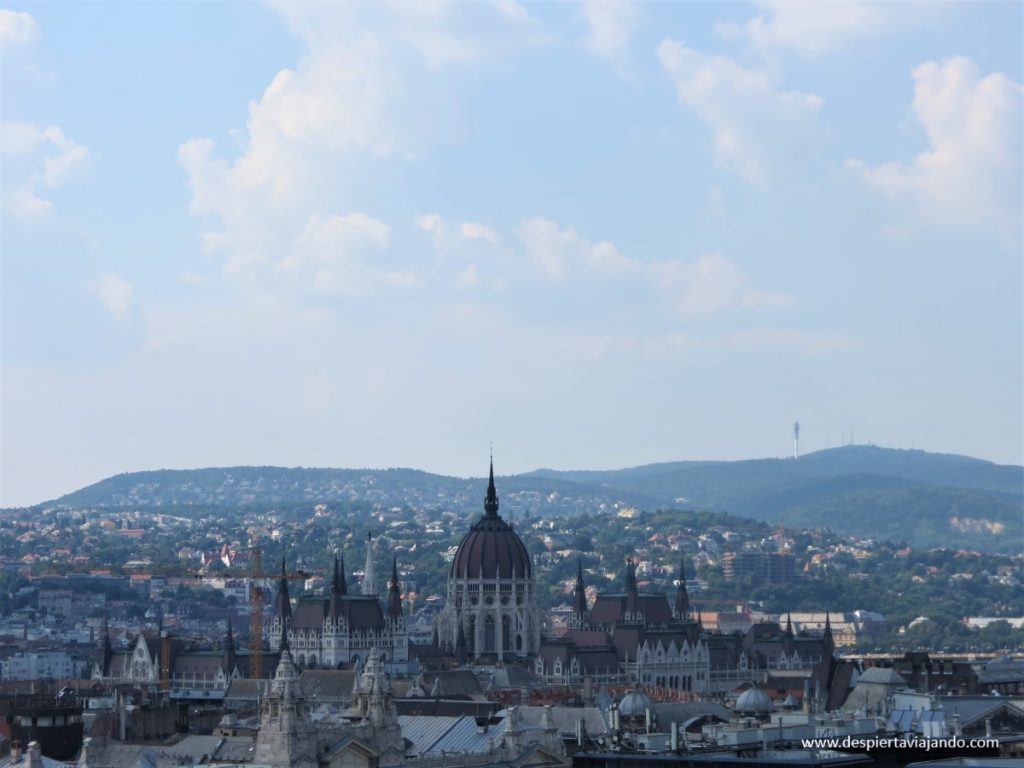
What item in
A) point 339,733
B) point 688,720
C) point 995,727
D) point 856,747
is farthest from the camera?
point 688,720

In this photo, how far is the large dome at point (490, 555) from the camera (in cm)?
17950

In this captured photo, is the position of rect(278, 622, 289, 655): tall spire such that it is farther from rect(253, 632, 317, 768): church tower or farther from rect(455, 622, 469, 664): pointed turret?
rect(253, 632, 317, 768): church tower

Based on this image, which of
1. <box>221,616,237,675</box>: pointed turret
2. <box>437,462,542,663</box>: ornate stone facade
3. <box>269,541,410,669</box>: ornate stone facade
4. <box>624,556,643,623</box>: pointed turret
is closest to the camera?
<box>221,616,237,675</box>: pointed turret

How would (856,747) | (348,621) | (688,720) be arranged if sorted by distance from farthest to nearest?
(348,621) → (688,720) → (856,747)

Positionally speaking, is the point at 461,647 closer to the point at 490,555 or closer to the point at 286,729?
the point at 490,555

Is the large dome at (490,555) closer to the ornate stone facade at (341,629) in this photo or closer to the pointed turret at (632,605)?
the ornate stone facade at (341,629)

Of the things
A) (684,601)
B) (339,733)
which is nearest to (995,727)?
(339,733)

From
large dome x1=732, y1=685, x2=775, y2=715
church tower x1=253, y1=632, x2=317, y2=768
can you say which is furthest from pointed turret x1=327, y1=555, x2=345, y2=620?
church tower x1=253, y1=632, x2=317, y2=768

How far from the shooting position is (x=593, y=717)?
345 ft

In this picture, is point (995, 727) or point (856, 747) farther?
point (995, 727)

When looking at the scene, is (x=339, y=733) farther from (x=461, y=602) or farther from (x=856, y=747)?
(x=461, y=602)

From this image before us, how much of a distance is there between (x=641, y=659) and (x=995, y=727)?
87.9 metres

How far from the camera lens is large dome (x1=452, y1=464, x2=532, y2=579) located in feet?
589

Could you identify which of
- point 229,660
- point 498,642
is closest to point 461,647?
point 498,642
